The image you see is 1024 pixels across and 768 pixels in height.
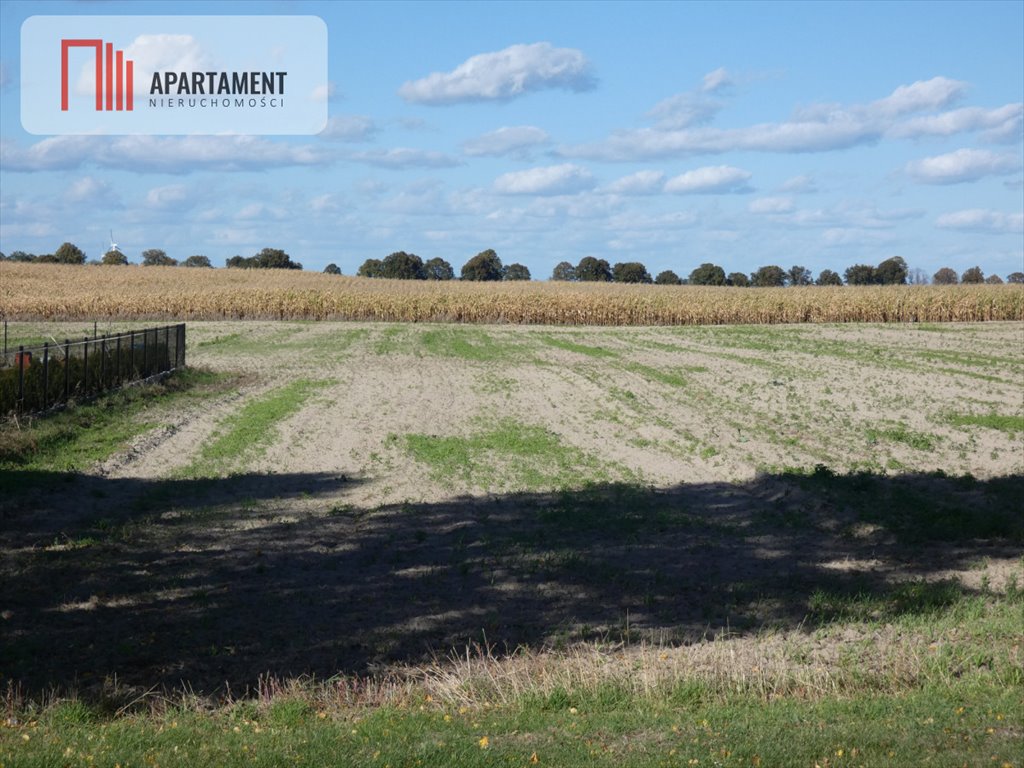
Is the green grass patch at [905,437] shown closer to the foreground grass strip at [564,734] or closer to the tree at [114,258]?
the foreground grass strip at [564,734]

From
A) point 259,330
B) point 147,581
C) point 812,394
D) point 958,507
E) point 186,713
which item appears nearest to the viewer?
point 186,713

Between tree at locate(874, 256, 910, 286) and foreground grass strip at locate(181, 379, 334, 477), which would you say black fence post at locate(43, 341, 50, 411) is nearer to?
foreground grass strip at locate(181, 379, 334, 477)

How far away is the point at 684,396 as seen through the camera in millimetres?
27875

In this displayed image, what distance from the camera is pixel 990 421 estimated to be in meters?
22.4

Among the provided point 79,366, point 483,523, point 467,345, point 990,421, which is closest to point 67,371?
point 79,366

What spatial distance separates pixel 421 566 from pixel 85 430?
11785 mm

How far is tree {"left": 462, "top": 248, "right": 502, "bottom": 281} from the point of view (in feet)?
438

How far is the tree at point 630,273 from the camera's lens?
129250 millimetres

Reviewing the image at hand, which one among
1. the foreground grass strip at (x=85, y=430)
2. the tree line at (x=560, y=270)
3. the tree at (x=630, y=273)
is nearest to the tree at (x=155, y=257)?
the tree line at (x=560, y=270)

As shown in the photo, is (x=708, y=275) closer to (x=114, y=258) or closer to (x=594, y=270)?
(x=594, y=270)

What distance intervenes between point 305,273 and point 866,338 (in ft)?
232

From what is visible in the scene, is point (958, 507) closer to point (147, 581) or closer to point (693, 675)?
point (693, 675)

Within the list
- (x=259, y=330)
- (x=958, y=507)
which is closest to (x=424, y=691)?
(x=958, y=507)

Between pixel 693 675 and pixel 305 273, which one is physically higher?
pixel 305 273
